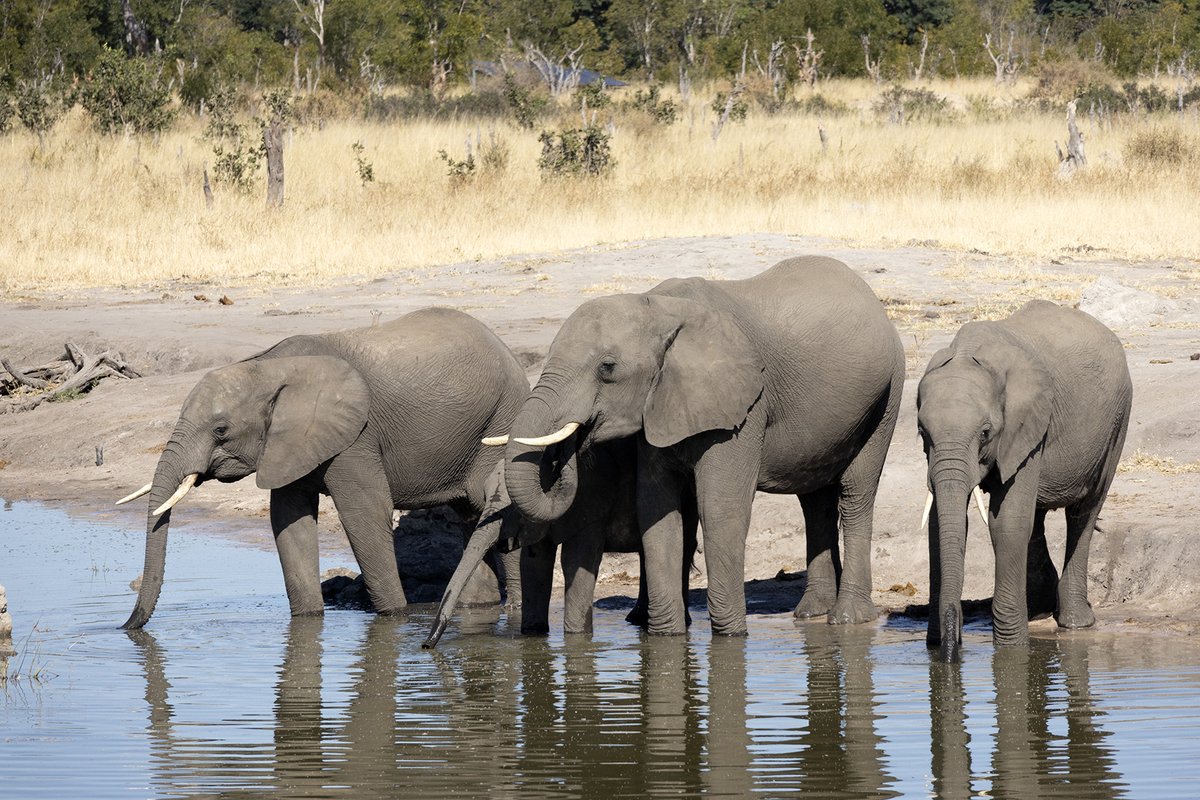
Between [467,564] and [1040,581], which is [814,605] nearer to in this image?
[1040,581]

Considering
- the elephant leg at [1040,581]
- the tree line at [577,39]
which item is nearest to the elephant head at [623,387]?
the elephant leg at [1040,581]

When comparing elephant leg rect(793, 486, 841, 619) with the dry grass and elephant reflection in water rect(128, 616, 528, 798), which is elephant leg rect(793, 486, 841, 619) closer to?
elephant reflection in water rect(128, 616, 528, 798)

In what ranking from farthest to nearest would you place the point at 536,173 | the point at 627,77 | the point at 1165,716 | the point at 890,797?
the point at 627,77 < the point at 536,173 < the point at 1165,716 < the point at 890,797

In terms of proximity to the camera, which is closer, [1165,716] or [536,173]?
[1165,716]

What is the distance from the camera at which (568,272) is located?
61.5 ft

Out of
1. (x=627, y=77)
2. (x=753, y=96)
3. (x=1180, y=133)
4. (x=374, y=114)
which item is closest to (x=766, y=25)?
(x=627, y=77)

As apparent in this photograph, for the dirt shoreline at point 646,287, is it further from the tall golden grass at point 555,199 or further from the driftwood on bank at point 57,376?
the tall golden grass at point 555,199

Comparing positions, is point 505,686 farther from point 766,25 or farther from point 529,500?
point 766,25

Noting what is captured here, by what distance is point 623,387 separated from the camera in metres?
7.35

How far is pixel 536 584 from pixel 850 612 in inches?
60.6

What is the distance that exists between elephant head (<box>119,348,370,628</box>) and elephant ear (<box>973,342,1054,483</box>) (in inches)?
122

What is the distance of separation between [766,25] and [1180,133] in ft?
70.9

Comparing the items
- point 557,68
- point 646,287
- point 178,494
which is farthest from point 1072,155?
point 557,68

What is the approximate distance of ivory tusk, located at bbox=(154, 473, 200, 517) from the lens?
27.3 feet
